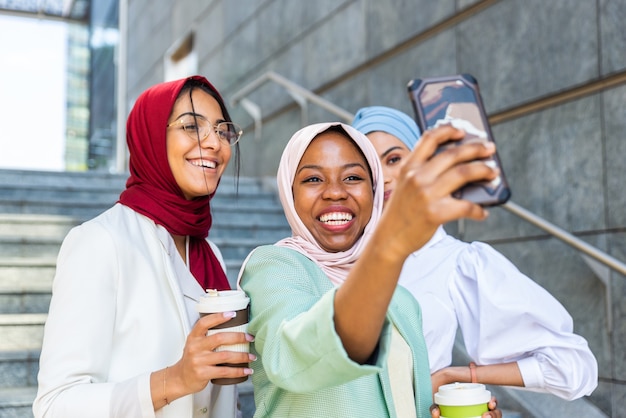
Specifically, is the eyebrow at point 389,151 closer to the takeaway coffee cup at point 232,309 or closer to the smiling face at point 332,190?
the smiling face at point 332,190

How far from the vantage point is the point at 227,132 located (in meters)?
2.17

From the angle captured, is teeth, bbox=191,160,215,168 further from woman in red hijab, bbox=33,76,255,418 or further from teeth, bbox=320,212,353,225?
teeth, bbox=320,212,353,225

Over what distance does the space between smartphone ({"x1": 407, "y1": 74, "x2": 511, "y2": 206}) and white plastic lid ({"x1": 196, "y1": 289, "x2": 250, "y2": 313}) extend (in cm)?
58

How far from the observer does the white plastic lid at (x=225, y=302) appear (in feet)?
4.76

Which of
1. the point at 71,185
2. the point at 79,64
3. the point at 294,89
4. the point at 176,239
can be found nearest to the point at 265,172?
the point at 294,89

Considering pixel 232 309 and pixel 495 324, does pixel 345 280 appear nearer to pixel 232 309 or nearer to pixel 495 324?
pixel 232 309

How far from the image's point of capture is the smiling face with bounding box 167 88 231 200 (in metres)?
2.08

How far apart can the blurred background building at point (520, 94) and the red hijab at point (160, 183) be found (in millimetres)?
1708

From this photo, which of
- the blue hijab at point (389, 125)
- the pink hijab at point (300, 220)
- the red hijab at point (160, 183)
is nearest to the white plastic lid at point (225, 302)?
the pink hijab at point (300, 220)

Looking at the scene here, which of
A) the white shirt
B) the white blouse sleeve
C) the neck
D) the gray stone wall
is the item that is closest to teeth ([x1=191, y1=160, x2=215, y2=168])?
the neck

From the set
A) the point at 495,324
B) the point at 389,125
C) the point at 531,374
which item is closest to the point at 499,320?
the point at 495,324

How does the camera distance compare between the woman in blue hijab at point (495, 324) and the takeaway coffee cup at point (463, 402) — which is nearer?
the takeaway coffee cup at point (463, 402)

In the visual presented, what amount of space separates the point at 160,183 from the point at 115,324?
19.3 inches

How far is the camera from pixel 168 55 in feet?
39.4
